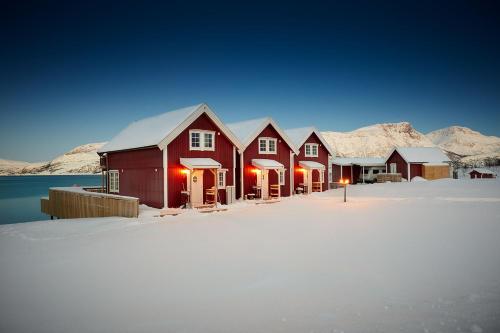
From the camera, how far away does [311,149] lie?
34.3 metres

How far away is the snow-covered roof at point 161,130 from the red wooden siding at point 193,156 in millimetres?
594

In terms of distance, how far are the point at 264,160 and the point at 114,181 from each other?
1291 centimetres

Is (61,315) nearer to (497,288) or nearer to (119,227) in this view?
(497,288)

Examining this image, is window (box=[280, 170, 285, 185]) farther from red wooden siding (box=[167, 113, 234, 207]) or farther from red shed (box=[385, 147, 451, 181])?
red shed (box=[385, 147, 451, 181])

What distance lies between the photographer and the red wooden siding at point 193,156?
21.4 m

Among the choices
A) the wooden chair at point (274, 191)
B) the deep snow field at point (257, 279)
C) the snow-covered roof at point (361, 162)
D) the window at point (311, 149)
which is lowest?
the deep snow field at point (257, 279)

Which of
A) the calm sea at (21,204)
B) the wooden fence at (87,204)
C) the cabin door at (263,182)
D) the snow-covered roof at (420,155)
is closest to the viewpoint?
the wooden fence at (87,204)

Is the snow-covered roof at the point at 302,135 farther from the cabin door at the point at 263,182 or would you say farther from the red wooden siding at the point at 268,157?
the cabin door at the point at 263,182

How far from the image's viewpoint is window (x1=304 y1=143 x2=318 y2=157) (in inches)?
1339

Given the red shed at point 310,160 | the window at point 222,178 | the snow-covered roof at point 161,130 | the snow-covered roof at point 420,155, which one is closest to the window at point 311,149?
the red shed at point 310,160

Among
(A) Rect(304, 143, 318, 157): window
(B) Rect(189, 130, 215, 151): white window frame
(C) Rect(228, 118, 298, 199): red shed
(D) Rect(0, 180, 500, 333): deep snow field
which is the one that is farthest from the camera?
(A) Rect(304, 143, 318, 157): window

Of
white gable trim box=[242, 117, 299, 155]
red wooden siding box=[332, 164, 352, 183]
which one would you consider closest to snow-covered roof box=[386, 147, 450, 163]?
red wooden siding box=[332, 164, 352, 183]

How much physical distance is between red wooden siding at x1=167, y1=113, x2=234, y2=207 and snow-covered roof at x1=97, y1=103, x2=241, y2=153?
594 mm

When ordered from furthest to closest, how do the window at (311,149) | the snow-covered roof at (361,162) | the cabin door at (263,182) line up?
1. the snow-covered roof at (361,162)
2. the window at (311,149)
3. the cabin door at (263,182)
